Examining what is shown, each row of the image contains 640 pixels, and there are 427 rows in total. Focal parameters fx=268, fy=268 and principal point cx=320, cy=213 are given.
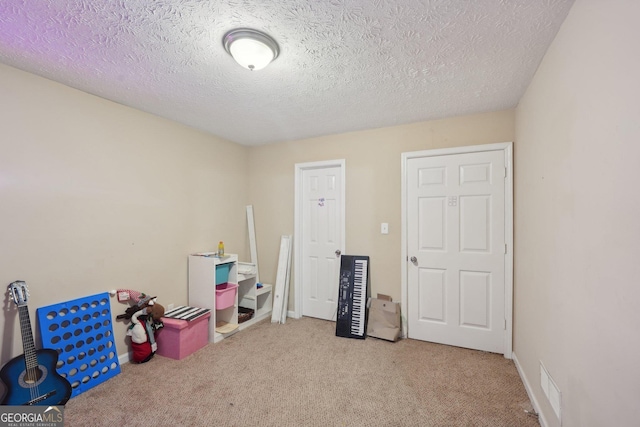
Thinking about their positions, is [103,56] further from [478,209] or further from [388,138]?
[478,209]

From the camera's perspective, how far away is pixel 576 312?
50.5 inches

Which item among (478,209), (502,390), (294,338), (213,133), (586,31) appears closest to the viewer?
(586,31)

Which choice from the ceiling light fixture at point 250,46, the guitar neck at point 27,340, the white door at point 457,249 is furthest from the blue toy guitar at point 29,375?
the white door at point 457,249

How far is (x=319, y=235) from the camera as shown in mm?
3625

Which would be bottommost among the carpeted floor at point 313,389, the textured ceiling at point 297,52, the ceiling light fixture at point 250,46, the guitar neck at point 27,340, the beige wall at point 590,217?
the carpeted floor at point 313,389

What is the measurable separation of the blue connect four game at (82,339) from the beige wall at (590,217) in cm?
320

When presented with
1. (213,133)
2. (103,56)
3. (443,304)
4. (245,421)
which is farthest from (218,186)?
(443,304)

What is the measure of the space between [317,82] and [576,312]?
214 cm

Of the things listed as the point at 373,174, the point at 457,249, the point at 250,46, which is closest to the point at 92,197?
the point at 250,46

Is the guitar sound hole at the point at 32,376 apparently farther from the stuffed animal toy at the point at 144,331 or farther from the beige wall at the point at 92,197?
the stuffed animal toy at the point at 144,331

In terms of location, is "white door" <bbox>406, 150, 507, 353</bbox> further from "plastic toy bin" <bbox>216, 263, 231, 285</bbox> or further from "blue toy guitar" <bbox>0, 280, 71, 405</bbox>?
"blue toy guitar" <bbox>0, 280, 71, 405</bbox>

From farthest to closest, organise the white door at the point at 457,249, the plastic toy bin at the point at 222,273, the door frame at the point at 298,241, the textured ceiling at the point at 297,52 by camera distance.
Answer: the door frame at the point at 298,241 → the plastic toy bin at the point at 222,273 → the white door at the point at 457,249 → the textured ceiling at the point at 297,52

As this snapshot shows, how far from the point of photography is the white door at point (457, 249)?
8.84 feet

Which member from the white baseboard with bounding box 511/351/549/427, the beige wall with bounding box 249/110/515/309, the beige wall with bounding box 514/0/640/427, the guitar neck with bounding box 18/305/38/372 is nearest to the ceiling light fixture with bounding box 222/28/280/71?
the beige wall with bounding box 514/0/640/427
